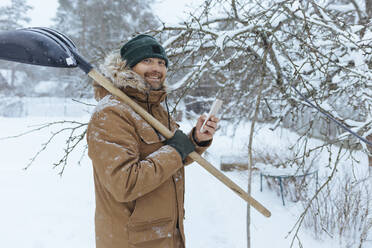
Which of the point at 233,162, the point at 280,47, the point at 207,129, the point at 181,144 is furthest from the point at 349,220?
the point at 233,162

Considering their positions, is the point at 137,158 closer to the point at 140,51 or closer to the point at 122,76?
the point at 122,76

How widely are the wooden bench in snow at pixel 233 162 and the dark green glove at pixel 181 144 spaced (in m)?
6.32

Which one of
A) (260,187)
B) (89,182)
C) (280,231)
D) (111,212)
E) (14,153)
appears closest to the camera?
(111,212)

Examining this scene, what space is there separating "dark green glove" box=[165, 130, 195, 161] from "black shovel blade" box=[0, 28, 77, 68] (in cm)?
70

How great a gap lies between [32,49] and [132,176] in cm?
90

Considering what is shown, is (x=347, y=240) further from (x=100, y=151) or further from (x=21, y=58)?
(x=21, y=58)

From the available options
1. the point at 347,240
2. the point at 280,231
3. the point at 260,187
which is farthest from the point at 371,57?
the point at 260,187

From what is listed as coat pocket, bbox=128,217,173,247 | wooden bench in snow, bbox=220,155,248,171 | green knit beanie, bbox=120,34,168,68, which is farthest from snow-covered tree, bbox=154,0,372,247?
wooden bench in snow, bbox=220,155,248,171

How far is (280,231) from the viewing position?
404 centimetres

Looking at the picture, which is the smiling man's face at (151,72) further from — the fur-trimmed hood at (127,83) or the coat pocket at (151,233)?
the coat pocket at (151,233)

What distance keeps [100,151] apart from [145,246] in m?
0.53

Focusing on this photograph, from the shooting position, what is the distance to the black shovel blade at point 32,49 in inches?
58.9

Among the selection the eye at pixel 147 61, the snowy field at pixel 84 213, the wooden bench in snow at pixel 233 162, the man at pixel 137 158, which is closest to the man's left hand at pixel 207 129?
the man at pixel 137 158

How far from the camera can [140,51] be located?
5.22ft
